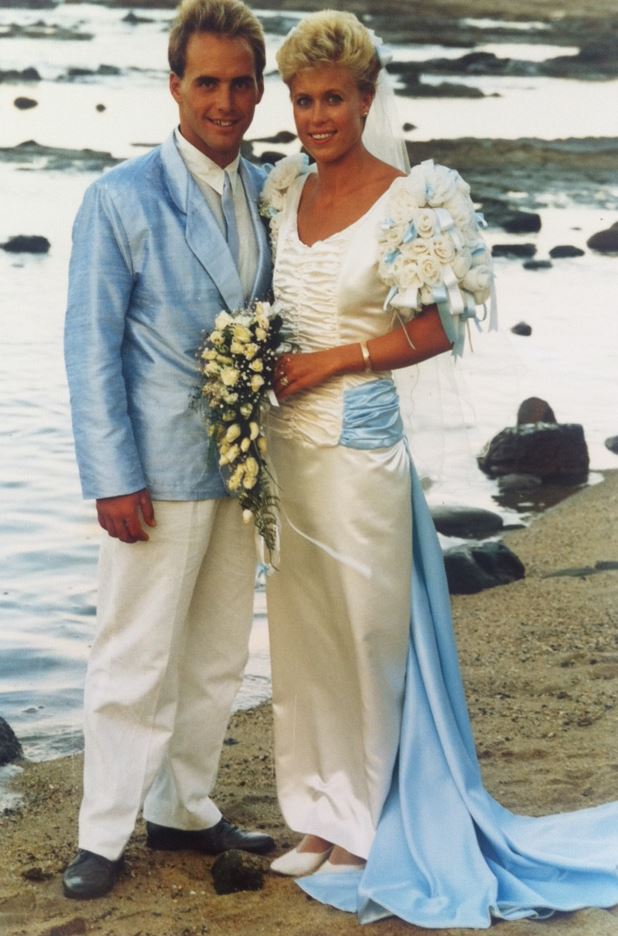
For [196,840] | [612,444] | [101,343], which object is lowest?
[612,444]

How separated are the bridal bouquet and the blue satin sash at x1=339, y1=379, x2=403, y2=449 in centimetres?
20

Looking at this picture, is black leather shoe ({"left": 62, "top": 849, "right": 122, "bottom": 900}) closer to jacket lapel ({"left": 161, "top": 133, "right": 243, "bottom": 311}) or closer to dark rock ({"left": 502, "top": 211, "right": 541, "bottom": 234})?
jacket lapel ({"left": 161, "top": 133, "right": 243, "bottom": 311})

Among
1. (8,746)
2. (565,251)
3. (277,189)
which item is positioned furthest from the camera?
(565,251)

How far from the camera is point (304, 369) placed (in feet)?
10.9

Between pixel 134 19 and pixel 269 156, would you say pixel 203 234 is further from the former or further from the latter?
pixel 269 156

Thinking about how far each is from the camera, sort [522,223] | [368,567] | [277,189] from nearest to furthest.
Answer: [368,567] → [277,189] → [522,223]

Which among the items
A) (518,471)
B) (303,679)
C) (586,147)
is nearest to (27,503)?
(518,471)

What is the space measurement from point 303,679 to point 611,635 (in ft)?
7.58

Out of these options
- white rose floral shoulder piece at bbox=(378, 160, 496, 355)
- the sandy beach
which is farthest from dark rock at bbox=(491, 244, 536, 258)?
white rose floral shoulder piece at bbox=(378, 160, 496, 355)

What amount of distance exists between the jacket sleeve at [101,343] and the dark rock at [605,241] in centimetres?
807

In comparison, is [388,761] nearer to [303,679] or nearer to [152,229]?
[303,679]

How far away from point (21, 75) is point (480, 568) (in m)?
5.12

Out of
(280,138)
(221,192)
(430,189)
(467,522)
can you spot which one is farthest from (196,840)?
(280,138)

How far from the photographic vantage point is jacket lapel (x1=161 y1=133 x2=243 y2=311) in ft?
10.8
